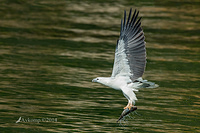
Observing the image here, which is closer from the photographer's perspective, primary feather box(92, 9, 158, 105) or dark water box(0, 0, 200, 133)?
primary feather box(92, 9, 158, 105)

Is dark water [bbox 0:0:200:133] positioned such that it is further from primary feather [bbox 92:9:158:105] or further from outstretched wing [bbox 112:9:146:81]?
outstretched wing [bbox 112:9:146:81]

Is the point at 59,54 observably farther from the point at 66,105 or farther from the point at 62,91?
the point at 66,105

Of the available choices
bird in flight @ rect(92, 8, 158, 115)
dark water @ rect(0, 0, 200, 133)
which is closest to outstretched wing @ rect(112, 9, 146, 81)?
bird in flight @ rect(92, 8, 158, 115)

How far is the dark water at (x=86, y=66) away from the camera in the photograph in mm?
10625

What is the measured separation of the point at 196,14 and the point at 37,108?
14471mm

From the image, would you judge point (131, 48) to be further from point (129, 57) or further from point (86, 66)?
point (86, 66)

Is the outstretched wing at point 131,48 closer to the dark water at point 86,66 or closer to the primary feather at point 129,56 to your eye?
the primary feather at point 129,56

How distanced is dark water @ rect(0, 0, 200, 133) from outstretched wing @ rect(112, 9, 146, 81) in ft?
4.62

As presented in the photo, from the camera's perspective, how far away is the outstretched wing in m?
9.29

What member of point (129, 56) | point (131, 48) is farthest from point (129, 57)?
point (131, 48)

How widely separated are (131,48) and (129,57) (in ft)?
0.56

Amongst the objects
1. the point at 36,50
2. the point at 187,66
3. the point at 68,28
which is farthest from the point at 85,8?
the point at 187,66

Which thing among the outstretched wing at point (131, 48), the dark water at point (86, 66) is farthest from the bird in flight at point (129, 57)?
the dark water at point (86, 66)

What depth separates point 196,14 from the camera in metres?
24.0
